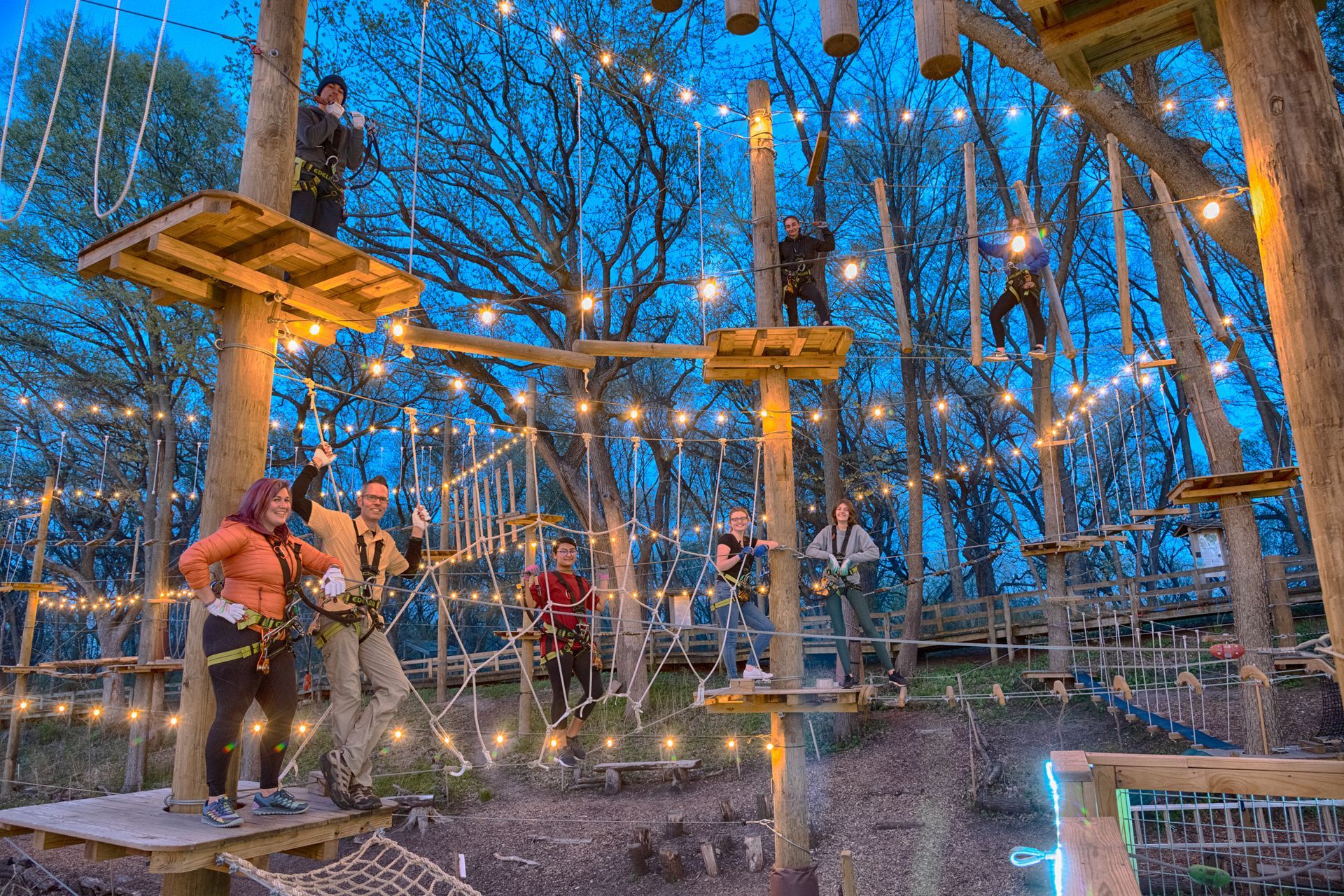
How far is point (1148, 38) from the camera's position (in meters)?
3.47

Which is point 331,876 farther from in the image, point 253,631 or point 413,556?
point 413,556

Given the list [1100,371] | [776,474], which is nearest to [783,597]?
[776,474]

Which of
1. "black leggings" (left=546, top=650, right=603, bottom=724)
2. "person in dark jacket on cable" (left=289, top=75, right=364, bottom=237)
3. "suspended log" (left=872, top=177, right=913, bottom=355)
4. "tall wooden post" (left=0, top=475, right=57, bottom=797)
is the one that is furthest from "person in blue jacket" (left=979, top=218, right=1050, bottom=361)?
"tall wooden post" (left=0, top=475, right=57, bottom=797)

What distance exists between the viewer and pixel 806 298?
7.32 metres

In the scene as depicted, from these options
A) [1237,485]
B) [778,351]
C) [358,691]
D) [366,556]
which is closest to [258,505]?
[366,556]

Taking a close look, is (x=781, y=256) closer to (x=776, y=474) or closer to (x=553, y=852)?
(x=776, y=474)

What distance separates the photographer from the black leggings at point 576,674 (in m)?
6.17

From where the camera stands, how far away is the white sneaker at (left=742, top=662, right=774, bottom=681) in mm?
5500

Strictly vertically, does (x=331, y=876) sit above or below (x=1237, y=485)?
below

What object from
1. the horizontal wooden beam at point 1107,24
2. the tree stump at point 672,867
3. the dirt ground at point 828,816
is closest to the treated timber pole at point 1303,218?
the horizontal wooden beam at point 1107,24

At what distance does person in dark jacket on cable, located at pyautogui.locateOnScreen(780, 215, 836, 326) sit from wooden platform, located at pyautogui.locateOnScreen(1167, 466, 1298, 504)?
3.13 meters

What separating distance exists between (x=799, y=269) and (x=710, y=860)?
5.10 meters

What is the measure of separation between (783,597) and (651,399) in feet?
31.9

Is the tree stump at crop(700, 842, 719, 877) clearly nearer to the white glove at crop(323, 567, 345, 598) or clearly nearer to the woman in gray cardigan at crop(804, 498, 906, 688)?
the woman in gray cardigan at crop(804, 498, 906, 688)
